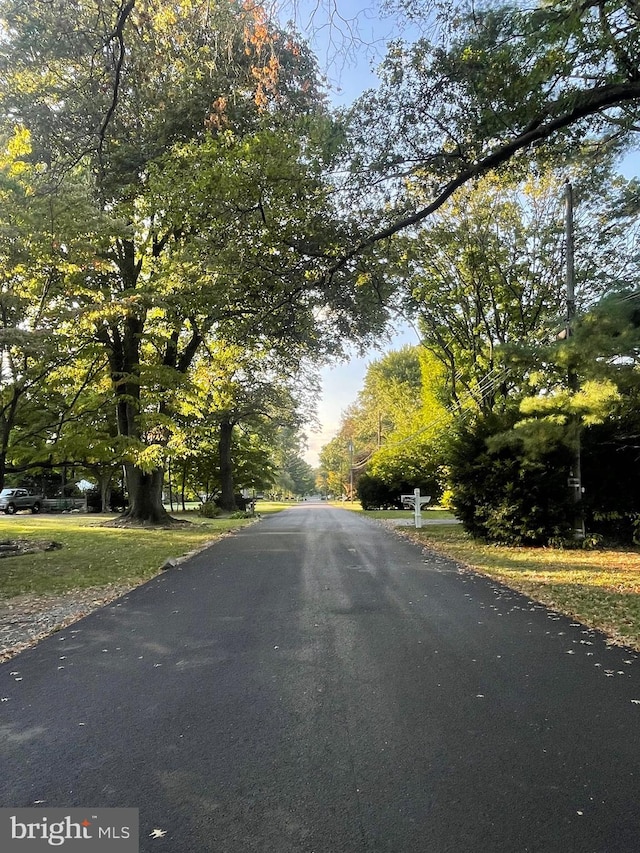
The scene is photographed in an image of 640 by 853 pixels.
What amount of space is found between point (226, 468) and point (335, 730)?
29035 mm

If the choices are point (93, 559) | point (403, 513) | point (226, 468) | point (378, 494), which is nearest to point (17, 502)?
point (226, 468)

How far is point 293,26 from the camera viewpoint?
4527 mm

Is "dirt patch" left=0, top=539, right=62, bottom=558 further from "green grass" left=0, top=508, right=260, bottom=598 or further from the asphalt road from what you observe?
the asphalt road

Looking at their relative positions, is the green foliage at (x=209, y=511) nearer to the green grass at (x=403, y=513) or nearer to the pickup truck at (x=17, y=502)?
the green grass at (x=403, y=513)

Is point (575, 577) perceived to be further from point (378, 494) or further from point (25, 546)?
point (378, 494)

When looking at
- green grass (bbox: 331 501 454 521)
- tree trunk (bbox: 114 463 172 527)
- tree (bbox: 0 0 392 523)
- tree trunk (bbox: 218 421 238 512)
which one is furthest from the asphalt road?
tree trunk (bbox: 218 421 238 512)

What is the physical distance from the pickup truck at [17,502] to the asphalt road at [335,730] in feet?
108

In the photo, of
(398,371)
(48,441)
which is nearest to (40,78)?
(48,441)

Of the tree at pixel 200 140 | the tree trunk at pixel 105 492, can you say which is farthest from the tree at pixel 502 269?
the tree trunk at pixel 105 492

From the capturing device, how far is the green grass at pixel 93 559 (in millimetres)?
9207

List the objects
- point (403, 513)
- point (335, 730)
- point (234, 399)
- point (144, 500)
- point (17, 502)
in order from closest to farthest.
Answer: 1. point (335, 730)
2. point (144, 500)
3. point (234, 399)
4. point (403, 513)
5. point (17, 502)

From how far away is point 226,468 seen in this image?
32062 millimetres

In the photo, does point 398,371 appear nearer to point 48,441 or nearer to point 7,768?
point 48,441

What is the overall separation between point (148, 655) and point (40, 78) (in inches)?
332
